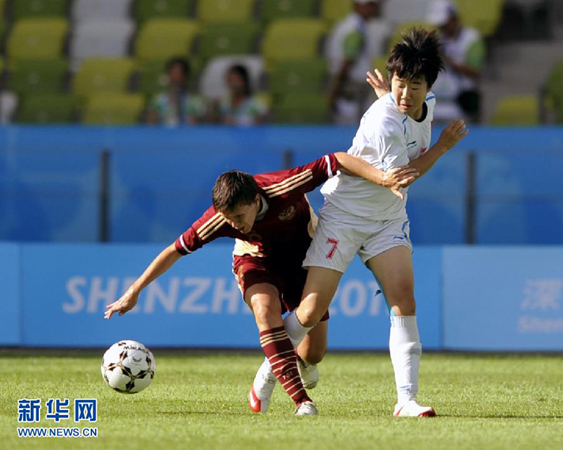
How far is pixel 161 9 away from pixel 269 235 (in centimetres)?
1157

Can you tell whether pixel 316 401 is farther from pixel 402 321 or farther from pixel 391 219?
pixel 391 219

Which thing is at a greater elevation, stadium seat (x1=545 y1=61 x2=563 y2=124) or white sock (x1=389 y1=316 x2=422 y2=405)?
stadium seat (x1=545 y1=61 x2=563 y2=124)

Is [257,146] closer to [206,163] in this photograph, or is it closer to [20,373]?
[206,163]

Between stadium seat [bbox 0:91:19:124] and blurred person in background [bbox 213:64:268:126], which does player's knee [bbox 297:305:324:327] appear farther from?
stadium seat [bbox 0:91:19:124]

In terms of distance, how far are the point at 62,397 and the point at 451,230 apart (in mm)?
6171

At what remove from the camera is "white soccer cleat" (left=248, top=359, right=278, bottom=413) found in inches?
289

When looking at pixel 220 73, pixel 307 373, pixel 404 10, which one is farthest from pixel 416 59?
pixel 404 10

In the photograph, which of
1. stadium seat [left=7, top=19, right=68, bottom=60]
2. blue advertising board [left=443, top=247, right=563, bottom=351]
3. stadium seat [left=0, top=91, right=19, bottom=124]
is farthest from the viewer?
stadium seat [left=7, top=19, right=68, bottom=60]

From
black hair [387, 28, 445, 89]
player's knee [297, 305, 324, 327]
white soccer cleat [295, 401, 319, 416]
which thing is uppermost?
black hair [387, 28, 445, 89]

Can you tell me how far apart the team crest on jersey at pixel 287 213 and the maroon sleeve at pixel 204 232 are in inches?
13.2

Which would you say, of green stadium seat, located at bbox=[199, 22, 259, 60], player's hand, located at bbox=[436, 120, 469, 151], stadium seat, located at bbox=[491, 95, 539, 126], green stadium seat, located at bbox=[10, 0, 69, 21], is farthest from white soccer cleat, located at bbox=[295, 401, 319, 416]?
green stadium seat, located at bbox=[10, 0, 69, 21]

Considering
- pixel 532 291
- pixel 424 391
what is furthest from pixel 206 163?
pixel 424 391

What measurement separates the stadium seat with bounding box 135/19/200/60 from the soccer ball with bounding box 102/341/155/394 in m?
10.2

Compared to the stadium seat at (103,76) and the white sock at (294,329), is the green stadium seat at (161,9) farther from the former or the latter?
the white sock at (294,329)
